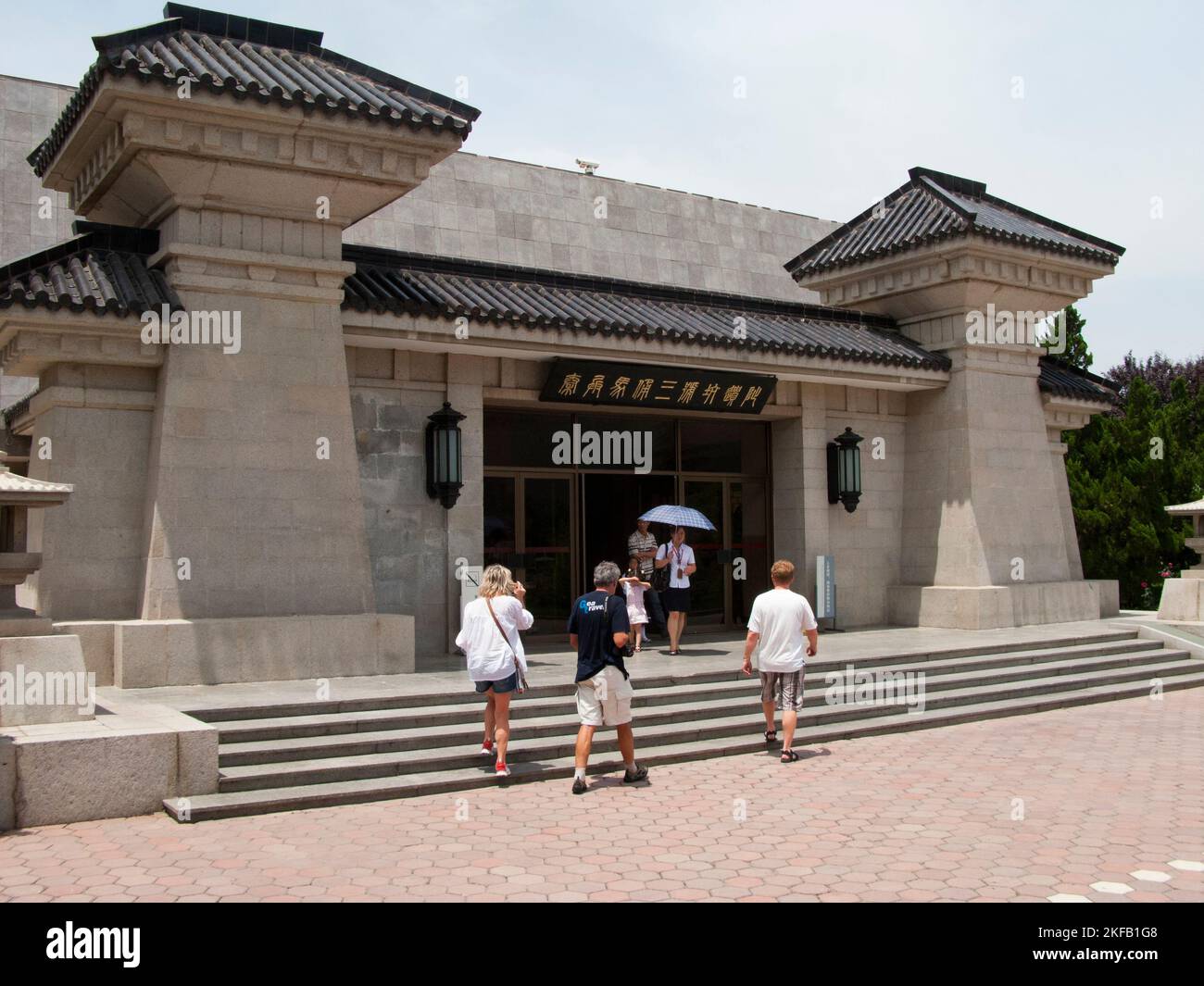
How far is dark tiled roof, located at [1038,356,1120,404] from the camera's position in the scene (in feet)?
56.1

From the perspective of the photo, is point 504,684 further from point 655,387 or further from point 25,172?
point 25,172

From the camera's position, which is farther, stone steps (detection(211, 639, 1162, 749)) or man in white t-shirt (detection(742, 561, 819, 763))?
man in white t-shirt (detection(742, 561, 819, 763))

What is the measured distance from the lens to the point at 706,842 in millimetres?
6738

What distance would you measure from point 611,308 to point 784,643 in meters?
5.90

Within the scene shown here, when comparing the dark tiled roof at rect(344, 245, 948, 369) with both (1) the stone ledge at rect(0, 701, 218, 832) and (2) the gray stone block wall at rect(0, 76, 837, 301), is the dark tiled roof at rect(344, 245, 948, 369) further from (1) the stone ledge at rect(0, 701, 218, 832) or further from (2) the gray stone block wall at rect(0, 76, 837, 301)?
(2) the gray stone block wall at rect(0, 76, 837, 301)

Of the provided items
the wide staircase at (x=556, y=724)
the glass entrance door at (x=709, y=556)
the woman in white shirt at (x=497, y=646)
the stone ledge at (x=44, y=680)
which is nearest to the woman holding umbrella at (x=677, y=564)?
the wide staircase at (x=556, y=724)

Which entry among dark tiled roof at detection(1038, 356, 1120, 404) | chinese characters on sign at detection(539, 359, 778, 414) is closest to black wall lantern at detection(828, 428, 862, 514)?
chinese characters on sign at detection(539, 359, 778, 414)

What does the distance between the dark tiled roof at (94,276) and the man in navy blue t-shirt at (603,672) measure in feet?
16.3

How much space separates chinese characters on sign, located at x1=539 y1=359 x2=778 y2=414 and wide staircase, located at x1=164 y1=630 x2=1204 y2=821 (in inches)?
132

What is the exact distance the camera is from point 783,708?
932 centimetres
